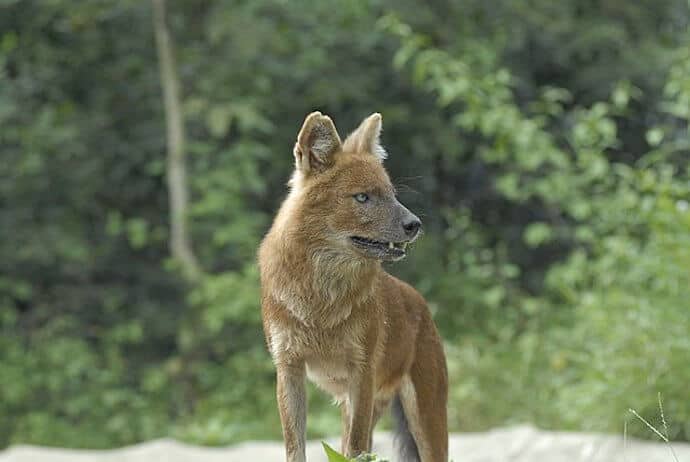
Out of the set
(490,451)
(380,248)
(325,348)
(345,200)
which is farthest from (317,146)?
(490,451)

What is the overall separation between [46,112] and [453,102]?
3.63 metres

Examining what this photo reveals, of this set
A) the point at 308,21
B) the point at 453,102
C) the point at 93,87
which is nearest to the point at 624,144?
the point at 453,102

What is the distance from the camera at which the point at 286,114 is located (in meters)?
10.9

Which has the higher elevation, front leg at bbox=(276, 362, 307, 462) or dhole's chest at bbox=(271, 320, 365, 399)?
dhole's chest at bbox=(271, 320, 365, 399)

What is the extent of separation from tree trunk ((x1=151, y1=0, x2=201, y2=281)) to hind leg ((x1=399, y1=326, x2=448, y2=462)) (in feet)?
20.2

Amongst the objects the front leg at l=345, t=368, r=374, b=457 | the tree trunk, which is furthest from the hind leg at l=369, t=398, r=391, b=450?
the tree trunk

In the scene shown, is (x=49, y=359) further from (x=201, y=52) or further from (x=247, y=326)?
(x=201, y=52)

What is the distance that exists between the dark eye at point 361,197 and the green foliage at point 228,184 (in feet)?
17.1

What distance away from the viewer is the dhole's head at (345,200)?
3.70 meters

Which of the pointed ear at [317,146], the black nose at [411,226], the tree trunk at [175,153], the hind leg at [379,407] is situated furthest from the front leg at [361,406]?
the tree trunk at [175,153]

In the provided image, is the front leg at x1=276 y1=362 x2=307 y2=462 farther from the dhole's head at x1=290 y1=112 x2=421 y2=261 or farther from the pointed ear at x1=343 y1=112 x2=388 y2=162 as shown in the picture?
the pointed ear at x1=343 y1=112 x2=388 y2=162

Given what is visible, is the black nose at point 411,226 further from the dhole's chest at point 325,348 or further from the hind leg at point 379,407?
the hind leg at point 379,407

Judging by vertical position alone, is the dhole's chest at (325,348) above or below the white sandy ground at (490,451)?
above

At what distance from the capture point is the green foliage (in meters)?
9.77
